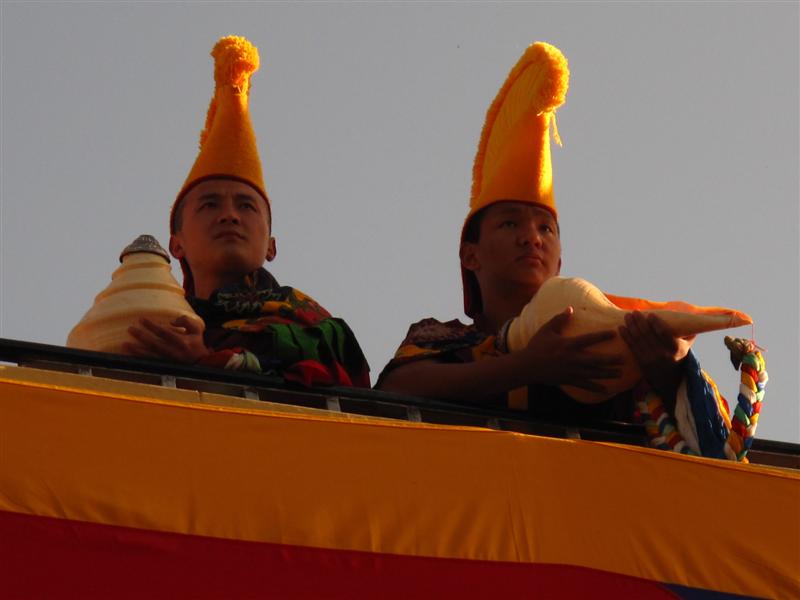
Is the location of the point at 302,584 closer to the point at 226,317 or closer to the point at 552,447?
the point at 552,447

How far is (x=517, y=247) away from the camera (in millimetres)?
9398

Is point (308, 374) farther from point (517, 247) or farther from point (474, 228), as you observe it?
point (474, 228)

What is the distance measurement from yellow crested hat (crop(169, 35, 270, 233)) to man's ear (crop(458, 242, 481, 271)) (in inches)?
36.0

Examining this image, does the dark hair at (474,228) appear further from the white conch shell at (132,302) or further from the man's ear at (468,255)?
the white conch shell at (132,302)

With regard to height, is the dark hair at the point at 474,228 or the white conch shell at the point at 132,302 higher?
the dark hair at the point at 474,228

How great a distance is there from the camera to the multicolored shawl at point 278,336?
26.9 ft

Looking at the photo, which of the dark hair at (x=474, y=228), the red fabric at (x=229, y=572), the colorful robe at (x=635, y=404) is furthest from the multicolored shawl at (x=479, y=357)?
the red fabric at (x=229, y=572)

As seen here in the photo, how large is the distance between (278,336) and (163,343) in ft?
2.02

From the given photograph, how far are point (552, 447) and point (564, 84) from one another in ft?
8.77

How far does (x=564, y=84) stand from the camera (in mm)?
9789

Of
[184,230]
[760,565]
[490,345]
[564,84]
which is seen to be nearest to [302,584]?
[760,565]

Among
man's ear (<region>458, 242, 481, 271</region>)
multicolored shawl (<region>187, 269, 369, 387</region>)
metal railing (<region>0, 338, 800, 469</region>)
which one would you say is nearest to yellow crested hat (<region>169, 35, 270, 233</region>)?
multicolored shawl (<region>187, 269, 369, 387</region>)

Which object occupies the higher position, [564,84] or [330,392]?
[564,84]

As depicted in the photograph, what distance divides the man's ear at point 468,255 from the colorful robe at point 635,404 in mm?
605
